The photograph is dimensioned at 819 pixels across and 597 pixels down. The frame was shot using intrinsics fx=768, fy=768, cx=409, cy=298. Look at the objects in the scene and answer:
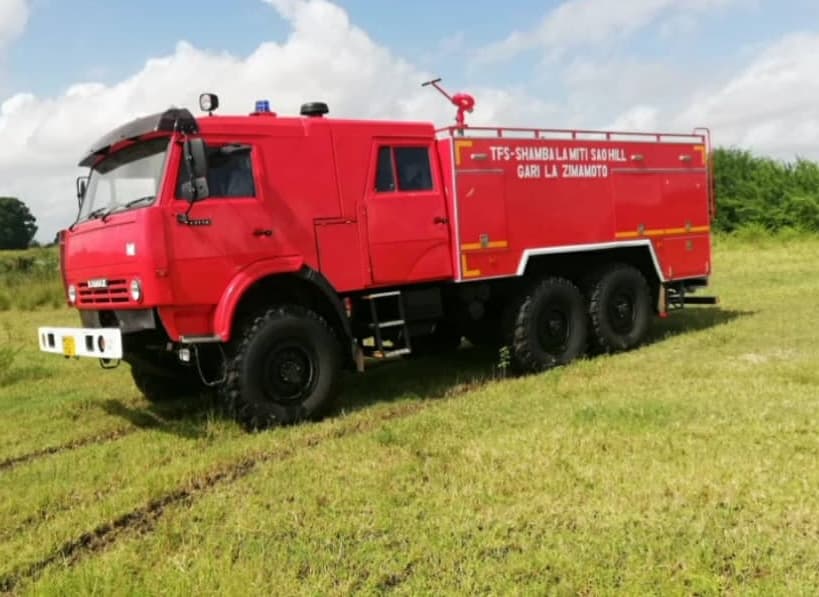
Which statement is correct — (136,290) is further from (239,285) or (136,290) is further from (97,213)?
(97,213)

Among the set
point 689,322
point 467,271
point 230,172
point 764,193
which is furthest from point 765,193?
point 230,172

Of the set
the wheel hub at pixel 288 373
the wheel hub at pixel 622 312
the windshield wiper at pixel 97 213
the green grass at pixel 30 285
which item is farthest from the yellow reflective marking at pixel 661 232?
the green grass at pixel 30 285

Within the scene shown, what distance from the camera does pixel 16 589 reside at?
11.6 ft

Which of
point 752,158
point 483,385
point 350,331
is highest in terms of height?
point 752,158

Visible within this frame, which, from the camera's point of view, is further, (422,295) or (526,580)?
(422,295)

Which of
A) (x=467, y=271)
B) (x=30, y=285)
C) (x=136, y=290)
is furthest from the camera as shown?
(x=30, y=285)

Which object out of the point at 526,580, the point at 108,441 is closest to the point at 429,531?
the point at 526,580

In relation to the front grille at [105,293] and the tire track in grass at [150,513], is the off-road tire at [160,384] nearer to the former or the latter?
the front grille at [105,293]

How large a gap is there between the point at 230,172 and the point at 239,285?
945mm

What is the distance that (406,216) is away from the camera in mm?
7141

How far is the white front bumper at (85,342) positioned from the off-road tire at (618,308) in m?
5.13

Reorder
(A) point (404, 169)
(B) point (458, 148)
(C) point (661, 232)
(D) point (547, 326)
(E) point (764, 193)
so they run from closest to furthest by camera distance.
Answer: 1. (A) point (404, 169)
2. (B) point (458, 148)
3. (D) point (547, 326)
4. (C) point (661, 232)
5. (E) point (764, 193)

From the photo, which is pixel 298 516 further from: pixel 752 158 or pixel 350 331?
pixel 752 158

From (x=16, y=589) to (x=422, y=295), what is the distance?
179 inches
